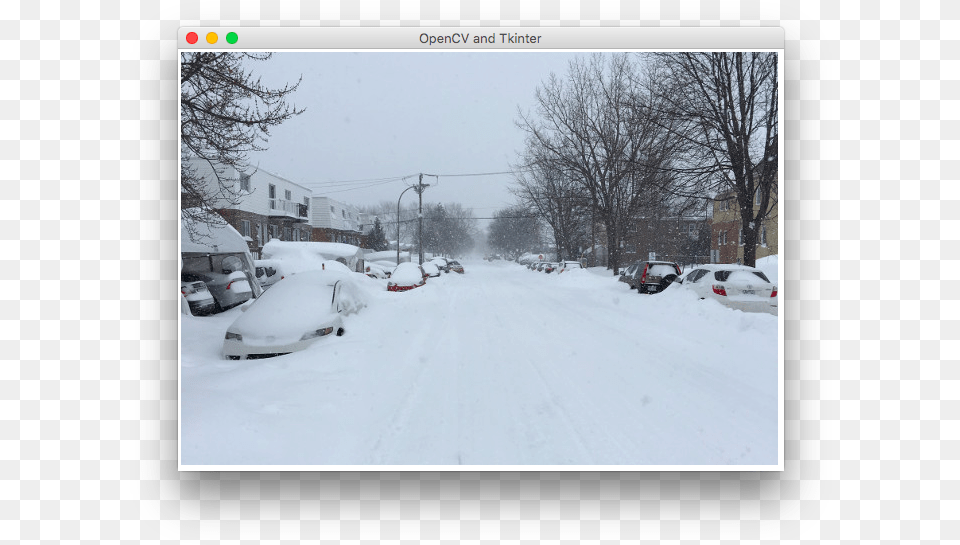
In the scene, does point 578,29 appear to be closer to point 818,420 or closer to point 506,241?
point 818,420

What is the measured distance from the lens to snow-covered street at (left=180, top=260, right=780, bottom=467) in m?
3.49

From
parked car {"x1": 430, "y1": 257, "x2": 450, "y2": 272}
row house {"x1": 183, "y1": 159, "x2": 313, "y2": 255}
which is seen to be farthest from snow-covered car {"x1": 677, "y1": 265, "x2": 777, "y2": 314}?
parked car {"x1": 430, "y1": 257, "x2": 450, "y2": 272}

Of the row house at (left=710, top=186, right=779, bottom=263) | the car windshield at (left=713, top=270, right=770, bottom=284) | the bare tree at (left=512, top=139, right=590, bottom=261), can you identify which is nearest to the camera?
the car windshield at (left=713, top=270, right=770, bottom=284)

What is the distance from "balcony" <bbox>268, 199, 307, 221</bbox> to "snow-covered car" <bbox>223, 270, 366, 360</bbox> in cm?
440

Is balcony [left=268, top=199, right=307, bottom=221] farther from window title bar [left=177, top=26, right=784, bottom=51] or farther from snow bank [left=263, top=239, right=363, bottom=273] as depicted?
window title bar [left=177, top=26, right=784, bottom=51]

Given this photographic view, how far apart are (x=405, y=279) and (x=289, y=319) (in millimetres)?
13358

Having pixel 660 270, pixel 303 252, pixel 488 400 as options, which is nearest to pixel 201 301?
pixel 488 400

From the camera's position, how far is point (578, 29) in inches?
138

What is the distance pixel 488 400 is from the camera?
186 inches

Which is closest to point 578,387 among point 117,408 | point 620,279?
point 117,408

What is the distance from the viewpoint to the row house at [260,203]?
22.9ft

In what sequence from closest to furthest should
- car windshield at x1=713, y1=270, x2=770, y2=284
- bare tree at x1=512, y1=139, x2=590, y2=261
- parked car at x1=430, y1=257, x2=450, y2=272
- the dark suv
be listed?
car windshield at x1=713, y1=270, x2=770, y2=284 < the dark suv < bare tree at x1=512, y1=139, x2=590, y2=261 < parked car at x1=430, y1=257, x2=450, y2=272

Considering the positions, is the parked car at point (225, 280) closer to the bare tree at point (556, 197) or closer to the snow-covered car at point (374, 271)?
the bare tree at point (556, 197)

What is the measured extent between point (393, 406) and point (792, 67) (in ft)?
14.4
